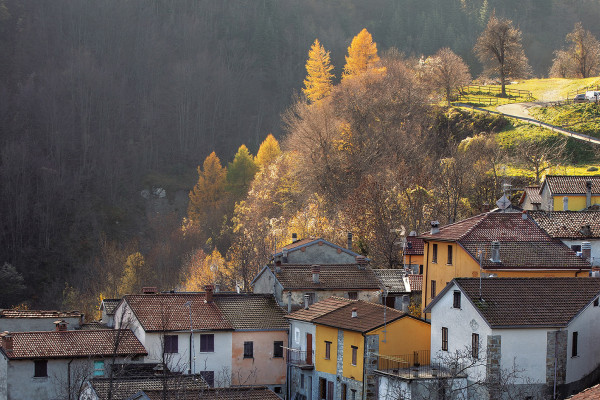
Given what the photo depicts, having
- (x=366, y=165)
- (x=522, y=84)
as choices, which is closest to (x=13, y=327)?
(x=366, y=165)

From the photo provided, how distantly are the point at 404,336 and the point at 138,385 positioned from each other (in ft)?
37.7

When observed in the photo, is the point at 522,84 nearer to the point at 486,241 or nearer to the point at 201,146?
the point at 201,146

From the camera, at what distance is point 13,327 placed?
5181 centimetres

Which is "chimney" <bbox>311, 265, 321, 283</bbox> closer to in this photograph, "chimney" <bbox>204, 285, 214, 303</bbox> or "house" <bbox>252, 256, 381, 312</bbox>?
"house" <bbox>252, 256, 381, 312</bbox>

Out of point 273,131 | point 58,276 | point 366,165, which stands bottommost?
point 58,276

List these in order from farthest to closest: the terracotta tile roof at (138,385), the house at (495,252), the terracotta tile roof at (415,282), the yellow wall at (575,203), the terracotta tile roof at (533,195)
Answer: the terracotta tile roof at (533,195), the yellow wall at (575,203), the terracotta tile roof at (415,282), the house at (495,252), the terracotta tile roof at (138,385)

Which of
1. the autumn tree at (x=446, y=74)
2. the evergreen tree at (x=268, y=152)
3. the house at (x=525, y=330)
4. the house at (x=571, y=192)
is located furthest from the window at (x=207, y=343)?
the evergreen tree at (x=268, y=152)

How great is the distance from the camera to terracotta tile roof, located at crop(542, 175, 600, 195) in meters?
53.4

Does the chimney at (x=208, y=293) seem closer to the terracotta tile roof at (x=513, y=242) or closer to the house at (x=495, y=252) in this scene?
the house at (x=495, y=252)

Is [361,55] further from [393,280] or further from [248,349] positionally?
[248,349]

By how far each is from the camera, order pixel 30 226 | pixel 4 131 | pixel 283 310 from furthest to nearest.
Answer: pixel 4 131 < pixel 30 226 < pixel 283 310

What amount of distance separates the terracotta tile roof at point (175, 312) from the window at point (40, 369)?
500cm

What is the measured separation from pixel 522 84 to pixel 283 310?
7478 centimetres

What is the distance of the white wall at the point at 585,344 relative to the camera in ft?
116
